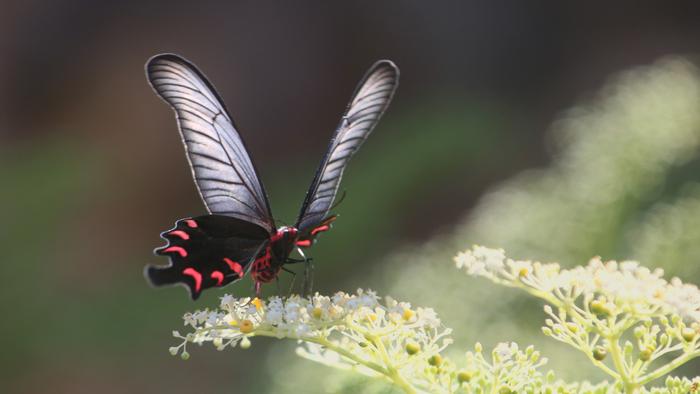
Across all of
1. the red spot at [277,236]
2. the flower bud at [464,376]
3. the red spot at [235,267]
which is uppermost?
the red spot at [277,236]

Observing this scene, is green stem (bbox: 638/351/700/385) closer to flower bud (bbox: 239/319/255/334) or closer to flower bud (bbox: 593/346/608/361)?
flower bud (bbox: 593/346/608/361)

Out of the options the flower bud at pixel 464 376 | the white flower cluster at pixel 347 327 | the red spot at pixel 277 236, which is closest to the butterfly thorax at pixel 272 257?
the red spot at pixel 277 236

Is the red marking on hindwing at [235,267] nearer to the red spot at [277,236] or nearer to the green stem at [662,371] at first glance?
the red spot at [277,236]

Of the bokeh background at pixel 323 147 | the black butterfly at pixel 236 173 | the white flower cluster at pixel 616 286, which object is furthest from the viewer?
the bokeh background at pixel 323 147

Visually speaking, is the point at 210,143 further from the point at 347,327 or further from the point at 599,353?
the point at 599,353

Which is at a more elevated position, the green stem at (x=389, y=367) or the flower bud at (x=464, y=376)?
the green stem at (x=389, y=367)
